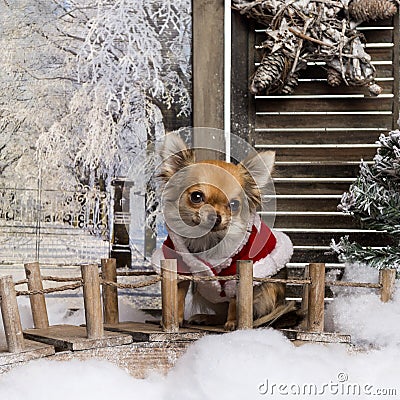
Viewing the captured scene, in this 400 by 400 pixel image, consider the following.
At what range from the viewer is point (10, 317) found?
1181 millimetres

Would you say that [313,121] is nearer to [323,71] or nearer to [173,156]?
[323,71]

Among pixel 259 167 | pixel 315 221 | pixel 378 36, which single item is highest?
pixel 378 36

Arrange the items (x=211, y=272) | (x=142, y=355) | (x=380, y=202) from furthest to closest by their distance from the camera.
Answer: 1. (x=380, y=202)
2. (x=211, y=272)
3. (x=142, y=355)

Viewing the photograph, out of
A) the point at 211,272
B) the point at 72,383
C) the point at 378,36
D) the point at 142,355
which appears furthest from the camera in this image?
the point at 378,36

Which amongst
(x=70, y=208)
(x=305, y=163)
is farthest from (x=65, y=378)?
(x=305, y=163)

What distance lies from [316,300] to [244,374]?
0.22 metres

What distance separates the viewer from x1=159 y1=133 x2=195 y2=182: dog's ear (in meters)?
1.39

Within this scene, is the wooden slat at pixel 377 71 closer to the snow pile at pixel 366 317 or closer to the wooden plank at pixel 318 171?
the wooden plank at pixel 318 171

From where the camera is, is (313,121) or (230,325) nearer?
(230,325)

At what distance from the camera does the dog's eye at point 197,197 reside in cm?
134

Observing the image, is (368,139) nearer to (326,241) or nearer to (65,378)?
(326,241)

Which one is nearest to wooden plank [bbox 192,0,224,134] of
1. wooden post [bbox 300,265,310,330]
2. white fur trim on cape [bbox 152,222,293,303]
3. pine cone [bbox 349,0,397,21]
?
pine cone [bbox 349,0,397,21]

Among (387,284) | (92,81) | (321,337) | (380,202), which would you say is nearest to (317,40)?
(380,202)

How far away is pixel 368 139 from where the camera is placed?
1.91 m
